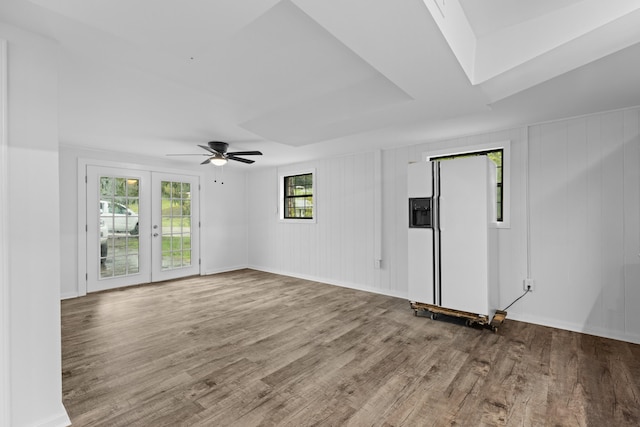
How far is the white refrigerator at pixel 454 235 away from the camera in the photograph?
3289 mm

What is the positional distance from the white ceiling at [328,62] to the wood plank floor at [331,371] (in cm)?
227

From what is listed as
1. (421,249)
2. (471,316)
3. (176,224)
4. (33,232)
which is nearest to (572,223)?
(471,316)

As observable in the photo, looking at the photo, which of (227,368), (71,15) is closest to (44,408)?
(227,368)

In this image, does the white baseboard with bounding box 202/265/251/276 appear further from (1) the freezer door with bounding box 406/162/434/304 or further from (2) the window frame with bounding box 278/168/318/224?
(1) the freezer door with bounding box 406/162/434/304

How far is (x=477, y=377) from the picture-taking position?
2.35 metres

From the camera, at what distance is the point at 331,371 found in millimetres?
2457

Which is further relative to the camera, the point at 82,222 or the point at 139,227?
the point at 139,227

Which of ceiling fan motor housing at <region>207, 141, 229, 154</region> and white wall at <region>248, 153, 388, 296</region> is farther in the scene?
white wall at <region>248, 153, 388, 296</region>

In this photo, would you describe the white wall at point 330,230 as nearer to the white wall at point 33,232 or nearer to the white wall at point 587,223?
the white wall at point 587,223

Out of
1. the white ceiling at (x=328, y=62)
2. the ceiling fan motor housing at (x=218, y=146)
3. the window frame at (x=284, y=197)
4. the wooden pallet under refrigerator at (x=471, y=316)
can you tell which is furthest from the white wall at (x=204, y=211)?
the wooden pallet under refrigerator at (x=471, y=316)

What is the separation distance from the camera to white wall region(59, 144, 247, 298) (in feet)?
15.2

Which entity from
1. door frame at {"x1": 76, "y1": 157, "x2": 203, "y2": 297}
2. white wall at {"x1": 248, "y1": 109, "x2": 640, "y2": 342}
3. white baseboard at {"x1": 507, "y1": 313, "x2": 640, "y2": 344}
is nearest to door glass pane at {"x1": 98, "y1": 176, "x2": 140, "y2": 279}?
door frame at {"x1": 76, "y1": 157, "x2": 203, "y2": 297}

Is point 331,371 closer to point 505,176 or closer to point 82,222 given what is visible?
point 505,176

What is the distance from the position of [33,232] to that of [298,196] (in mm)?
4713
